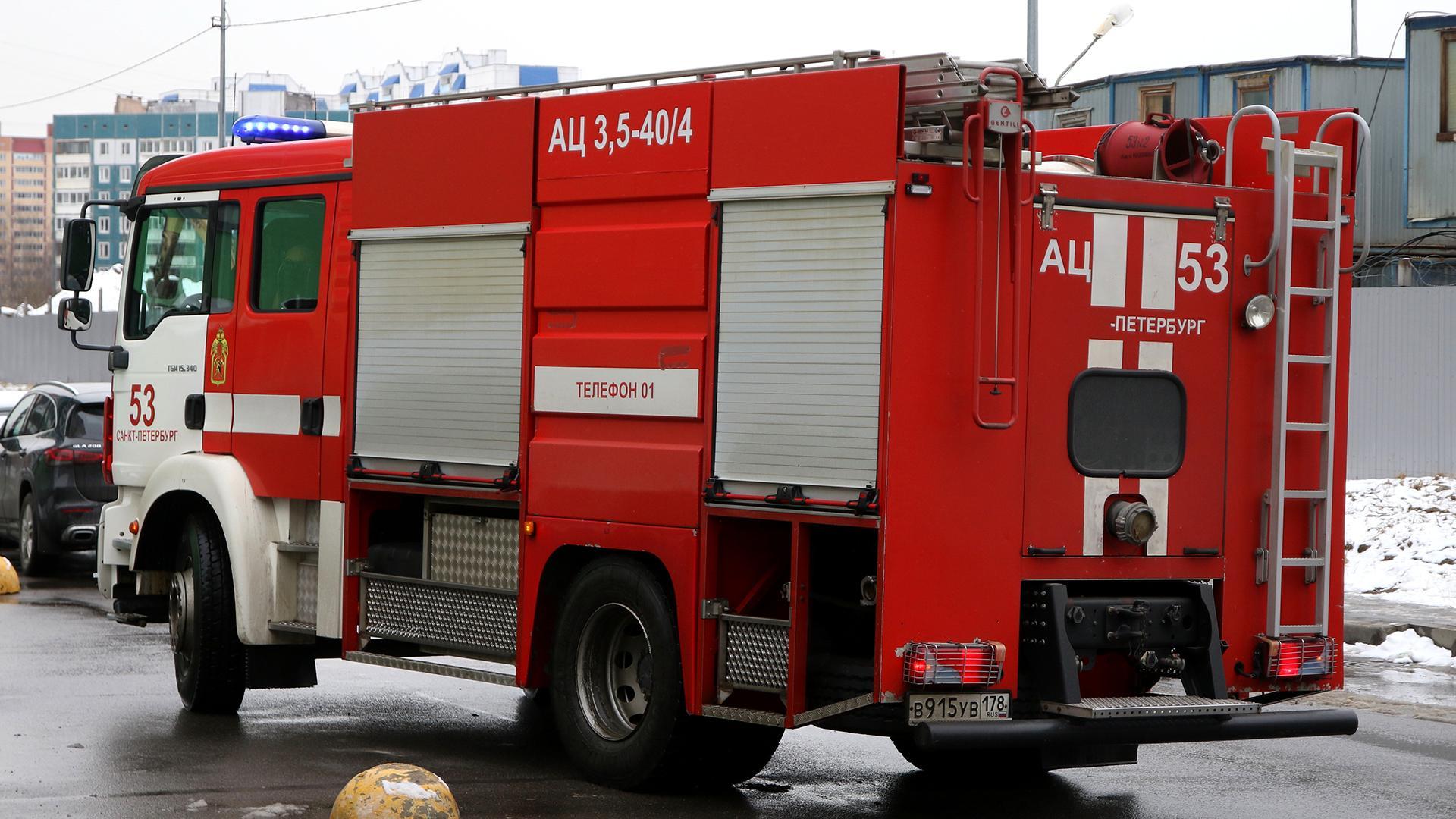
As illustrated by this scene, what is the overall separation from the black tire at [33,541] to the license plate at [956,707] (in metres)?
12.7

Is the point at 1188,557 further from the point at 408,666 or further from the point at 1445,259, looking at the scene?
the point at 1445,259

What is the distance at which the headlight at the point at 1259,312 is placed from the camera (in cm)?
748

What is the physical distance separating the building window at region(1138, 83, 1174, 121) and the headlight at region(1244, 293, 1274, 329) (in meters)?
27.8

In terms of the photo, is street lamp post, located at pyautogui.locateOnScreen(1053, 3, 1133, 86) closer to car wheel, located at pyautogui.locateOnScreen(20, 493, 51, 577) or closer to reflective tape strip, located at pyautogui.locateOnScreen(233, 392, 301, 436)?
reflective tape strip, located at pyautogui.locateOnScreen(233, 392, 301, 436)

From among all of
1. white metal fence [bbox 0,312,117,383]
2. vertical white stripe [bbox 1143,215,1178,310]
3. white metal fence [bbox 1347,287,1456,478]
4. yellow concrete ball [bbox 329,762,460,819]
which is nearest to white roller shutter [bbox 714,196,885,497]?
vertical white stripe [bbox 1143,215,1178,310]

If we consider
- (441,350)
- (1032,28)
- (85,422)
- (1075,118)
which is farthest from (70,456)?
(1075,118)

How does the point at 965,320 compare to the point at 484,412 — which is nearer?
the point at 965,320

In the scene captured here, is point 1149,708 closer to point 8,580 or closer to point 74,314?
point 74,314

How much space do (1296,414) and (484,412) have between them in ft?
11.5

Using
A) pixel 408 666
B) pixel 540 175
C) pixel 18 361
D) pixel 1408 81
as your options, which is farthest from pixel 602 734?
pixel 18 361

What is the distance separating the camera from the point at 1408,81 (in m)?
29.6

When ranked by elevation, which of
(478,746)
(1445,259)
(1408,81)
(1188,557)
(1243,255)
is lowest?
(478,746)

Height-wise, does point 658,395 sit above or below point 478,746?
above

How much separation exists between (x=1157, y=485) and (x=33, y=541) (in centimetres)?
1298
